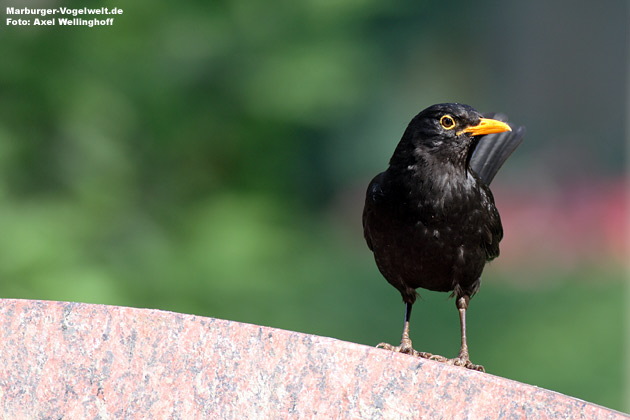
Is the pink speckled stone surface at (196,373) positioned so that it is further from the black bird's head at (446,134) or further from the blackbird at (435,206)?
the black bird's head at (446,134)

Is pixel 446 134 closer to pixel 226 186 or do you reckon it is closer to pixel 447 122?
pixel 447 122

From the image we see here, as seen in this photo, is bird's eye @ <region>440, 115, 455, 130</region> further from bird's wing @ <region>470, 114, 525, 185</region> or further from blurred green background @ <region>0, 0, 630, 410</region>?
blurred green background @ <region>0, 0, 630, 410</region>

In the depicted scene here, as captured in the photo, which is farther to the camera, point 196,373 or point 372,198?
point 372,198

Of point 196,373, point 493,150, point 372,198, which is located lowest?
point 196,373

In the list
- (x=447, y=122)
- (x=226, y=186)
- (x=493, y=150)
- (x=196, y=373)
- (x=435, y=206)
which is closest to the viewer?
(x=196, y=373)

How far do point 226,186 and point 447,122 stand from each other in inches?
113

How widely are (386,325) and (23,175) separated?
8.09 feet

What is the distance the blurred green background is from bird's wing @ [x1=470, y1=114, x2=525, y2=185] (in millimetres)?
2041

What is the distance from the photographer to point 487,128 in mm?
3346

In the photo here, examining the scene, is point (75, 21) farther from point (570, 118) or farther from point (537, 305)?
point (570, 118)

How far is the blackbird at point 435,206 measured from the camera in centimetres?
333

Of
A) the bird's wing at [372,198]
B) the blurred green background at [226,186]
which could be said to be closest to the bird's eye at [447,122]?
the bird's wing at [372,198]

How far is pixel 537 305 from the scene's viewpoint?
702 cm

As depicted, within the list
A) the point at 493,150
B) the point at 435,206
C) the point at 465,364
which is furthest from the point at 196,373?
the point at 493,150
